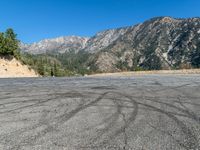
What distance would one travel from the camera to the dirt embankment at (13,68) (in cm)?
6256

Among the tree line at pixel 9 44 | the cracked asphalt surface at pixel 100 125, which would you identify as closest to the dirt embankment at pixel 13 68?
the tree line at pixel 9 44

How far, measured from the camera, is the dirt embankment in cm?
6256

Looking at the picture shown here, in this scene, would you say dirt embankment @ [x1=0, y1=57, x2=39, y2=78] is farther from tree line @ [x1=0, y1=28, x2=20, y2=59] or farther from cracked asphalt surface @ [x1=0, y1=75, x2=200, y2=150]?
cracked asphalt surface @ [x1=0, y1=75, x2=200, y2=150]

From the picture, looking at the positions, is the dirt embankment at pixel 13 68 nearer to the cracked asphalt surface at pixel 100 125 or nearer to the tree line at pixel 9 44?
the tree line at pixel 9 44

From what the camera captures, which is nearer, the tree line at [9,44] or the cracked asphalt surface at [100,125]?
the cracked asphalt surface at [100,125]

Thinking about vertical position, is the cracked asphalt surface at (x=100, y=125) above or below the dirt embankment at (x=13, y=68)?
below

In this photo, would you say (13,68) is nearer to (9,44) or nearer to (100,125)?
(9,44)

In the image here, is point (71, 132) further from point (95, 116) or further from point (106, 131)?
point (95, 116)

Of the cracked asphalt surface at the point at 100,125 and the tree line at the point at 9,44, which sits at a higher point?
the tree line at the point at 9,44

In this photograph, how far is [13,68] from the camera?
6538 centimetres

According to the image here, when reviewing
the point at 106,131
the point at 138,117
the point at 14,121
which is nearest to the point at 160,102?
the point at 138,117

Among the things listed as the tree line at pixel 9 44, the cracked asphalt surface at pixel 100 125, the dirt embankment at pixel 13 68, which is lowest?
the cracked asphalt surface at pixel 100 125

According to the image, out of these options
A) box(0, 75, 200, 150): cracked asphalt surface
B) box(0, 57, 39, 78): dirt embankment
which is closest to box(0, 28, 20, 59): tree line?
box(0, 57, 39, 78): dirt embankment

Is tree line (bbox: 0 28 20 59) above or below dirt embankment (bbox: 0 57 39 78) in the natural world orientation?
above
